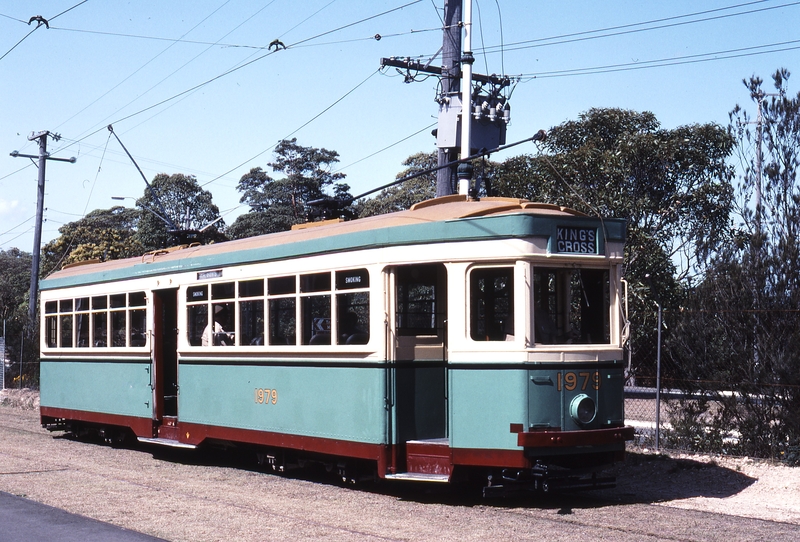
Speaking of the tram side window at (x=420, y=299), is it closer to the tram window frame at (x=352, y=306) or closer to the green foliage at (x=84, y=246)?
the tram window frame at (x=352, y=306)

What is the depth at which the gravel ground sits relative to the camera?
8.73 m

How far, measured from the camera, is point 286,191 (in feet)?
172

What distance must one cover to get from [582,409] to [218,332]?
5338mm

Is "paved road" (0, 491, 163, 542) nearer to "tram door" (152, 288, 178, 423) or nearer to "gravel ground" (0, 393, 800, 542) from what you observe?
"gravel ground" (0, 393, 800, 542)

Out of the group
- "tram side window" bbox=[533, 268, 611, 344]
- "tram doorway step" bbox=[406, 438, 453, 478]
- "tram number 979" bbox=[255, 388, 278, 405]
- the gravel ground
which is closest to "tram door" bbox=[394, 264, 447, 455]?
"tram doorway step" bbox=[406, 438, 453, 478]

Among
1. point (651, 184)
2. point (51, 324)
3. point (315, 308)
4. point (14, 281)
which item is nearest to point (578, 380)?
point (315, 308)

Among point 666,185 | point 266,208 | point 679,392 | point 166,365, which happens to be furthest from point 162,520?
point 266,208

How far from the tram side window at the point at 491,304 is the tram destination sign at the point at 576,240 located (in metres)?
0.58

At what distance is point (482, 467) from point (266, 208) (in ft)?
146

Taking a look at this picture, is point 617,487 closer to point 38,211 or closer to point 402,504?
point 402,504

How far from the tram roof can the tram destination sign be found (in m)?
0.07

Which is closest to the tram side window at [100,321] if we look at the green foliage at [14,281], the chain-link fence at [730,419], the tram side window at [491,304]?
the tram side window at [491,304]

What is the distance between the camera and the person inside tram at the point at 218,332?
13.2 m

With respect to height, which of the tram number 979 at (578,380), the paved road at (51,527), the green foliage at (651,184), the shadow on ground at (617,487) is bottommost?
the shadow on ground at (617,487)
